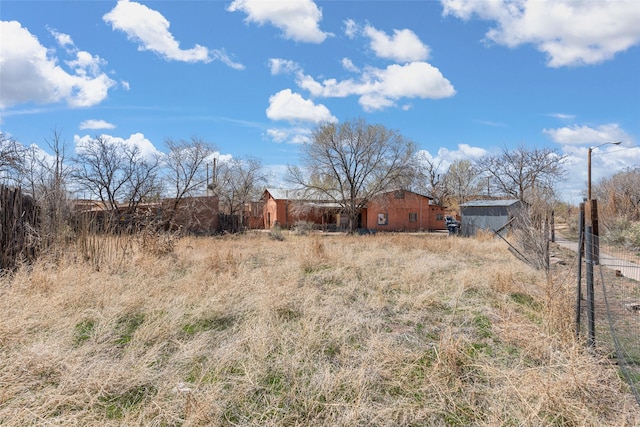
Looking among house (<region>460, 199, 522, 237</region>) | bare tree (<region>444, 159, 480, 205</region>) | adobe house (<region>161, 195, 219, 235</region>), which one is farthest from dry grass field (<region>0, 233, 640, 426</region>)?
bare tree (<region>444, 159, 480, 205</region>)

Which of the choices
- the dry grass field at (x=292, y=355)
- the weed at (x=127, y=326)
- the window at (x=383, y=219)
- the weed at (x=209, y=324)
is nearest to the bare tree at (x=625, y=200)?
the window at (x=383, y=219)

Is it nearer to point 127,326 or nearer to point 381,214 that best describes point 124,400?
point 127,326

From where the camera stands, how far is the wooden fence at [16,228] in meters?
6.72

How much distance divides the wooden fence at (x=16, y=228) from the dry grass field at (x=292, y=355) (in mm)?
397

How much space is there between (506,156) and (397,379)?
3926 cm

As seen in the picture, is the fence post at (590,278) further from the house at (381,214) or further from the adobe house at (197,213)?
the house at (381,214)

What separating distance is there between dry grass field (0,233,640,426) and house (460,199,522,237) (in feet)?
47.9

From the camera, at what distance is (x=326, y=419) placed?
110 inches

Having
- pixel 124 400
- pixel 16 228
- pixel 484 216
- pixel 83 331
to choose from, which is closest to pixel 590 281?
pixel 124 400

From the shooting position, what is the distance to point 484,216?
20969mm

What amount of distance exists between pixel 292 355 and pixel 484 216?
1975 cm

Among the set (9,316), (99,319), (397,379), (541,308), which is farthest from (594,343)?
(9,316)

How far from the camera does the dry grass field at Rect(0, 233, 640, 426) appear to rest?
288cm

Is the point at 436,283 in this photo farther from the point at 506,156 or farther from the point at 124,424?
the point at 506,156
